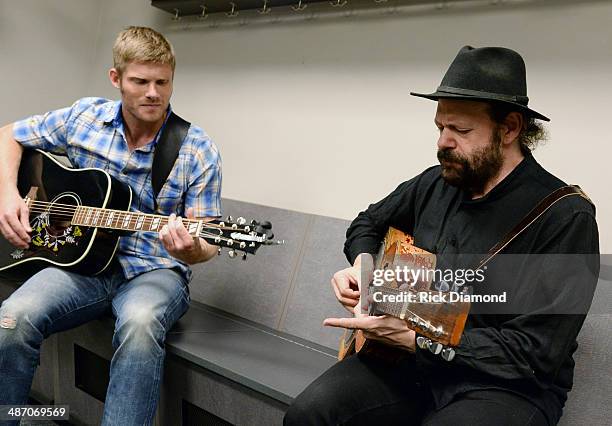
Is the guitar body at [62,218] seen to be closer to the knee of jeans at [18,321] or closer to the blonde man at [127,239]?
the blonde man at [127,239]

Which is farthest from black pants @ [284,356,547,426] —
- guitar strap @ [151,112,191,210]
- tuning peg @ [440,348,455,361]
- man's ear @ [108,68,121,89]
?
man's ear @ [108,68,121,89]

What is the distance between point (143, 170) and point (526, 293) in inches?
55.7

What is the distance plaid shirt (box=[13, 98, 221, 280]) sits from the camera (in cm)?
221

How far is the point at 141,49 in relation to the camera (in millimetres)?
2162

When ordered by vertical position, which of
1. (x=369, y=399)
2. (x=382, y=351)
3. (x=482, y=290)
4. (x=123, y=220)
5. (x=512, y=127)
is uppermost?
(x=512, y=127)

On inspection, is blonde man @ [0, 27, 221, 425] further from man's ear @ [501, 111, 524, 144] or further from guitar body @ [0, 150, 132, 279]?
man's ear @ [501, 111, 524, 144]

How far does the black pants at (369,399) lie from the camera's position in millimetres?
1543

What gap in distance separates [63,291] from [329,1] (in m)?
1.55

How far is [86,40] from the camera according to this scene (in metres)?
3.81

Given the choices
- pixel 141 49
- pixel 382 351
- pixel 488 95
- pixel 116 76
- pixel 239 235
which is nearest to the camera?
pixel 488 95

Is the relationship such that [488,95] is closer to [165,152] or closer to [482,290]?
[482,290]

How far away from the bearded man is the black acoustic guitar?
1.69 ft

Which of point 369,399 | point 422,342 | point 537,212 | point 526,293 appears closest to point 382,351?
point 369,399

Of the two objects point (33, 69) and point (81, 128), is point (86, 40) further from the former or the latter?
point (81, 128)
